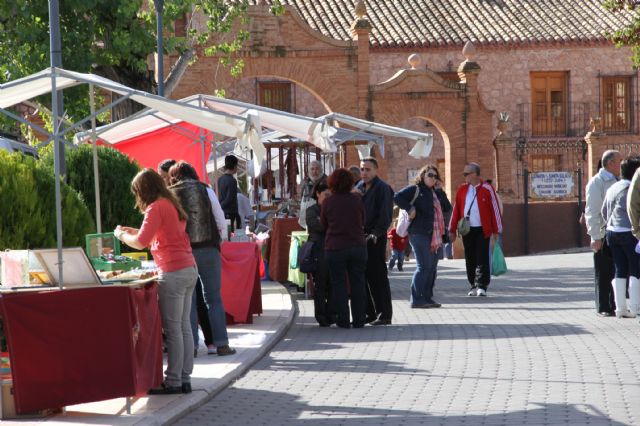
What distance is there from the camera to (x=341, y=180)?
47.6ft

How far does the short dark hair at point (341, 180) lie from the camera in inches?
571

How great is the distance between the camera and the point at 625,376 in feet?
33.8

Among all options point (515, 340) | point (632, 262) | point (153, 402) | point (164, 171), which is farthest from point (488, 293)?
point (153, 402)

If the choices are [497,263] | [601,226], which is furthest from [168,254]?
[497,263]

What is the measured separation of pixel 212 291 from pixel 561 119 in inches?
1584

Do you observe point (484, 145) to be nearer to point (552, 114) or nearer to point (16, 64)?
point (552, 114)

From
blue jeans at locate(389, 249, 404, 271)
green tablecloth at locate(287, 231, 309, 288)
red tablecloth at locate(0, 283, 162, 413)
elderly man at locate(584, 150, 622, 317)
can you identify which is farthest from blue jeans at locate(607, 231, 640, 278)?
blue jeans at locate(389, 249, 404, 271)

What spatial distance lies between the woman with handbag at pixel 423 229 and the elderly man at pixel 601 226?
2.33 meters

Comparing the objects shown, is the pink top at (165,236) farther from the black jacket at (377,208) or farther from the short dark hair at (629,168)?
the short dark hair at (629,168)

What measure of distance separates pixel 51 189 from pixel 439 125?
86.7 feet

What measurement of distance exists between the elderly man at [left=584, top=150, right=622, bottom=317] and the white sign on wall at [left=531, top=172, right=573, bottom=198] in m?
Answer: 22.8

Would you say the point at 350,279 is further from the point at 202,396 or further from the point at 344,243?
the point at 202,396

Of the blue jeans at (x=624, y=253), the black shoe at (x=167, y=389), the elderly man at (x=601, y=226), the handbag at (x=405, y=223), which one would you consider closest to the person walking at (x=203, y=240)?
the black shoe at (x=167, y=389)

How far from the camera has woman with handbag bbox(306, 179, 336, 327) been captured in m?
15.0
